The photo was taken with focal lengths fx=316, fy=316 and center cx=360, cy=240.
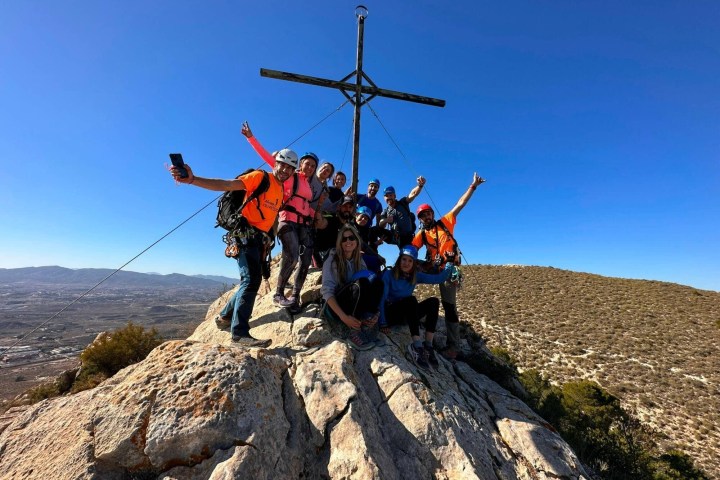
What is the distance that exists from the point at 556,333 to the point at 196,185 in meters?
38.5

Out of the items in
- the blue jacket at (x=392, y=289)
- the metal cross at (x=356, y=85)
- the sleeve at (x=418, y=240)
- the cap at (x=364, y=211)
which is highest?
the metal cross at (x=356, y=85)

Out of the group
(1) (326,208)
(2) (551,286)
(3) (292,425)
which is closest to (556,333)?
(2) (551,286)

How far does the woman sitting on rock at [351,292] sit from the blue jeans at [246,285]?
3.86ft

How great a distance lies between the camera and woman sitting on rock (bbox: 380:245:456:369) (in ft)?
20.0

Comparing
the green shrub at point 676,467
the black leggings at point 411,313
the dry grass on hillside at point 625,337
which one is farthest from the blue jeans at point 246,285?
the dry grass on hillside at point 625,337

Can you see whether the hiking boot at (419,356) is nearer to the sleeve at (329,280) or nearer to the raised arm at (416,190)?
the sleeve at (329,280)

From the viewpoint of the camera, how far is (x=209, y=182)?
167 inches

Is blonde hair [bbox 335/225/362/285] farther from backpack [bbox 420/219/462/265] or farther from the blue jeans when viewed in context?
backpack [bbox 420/219/462/265]

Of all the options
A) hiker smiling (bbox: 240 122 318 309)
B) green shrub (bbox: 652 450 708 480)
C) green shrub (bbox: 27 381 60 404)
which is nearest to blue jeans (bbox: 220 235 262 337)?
hiker smiling (bbox: 240 122 318 309)

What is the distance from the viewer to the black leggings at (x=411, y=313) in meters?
6.10

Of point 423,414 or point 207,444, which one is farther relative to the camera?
point 423,414

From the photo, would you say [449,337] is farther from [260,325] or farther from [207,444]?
[207,444]

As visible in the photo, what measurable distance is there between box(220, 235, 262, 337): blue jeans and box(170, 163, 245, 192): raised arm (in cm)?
91

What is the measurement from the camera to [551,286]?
4828 centimetres
